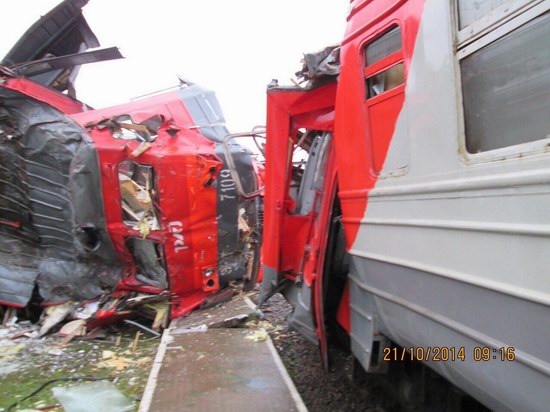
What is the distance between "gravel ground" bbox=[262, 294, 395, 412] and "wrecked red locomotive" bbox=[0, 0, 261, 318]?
53.1 inches

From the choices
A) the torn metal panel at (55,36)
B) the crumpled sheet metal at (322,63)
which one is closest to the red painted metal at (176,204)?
the torn metal panel at (55,36)

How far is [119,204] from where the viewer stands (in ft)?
16.5

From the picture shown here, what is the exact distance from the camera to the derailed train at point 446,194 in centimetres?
125

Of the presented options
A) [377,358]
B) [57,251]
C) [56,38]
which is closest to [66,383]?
[57,251]

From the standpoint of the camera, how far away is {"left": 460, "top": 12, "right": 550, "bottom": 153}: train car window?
4.08ft

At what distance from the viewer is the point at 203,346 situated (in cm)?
395

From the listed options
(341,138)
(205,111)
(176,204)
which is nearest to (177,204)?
(176,204)

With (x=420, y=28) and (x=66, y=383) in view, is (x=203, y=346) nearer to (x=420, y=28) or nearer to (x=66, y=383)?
(x=66, y=383)

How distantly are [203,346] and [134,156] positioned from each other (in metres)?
2.30

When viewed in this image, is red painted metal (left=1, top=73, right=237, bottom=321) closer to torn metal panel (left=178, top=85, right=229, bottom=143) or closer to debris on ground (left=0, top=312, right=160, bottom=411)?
torn metal panel (left=178, top=85, right=229, bottom=143)

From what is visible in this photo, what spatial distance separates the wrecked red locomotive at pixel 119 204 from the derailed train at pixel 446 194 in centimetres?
253

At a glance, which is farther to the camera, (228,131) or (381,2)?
(228,131)

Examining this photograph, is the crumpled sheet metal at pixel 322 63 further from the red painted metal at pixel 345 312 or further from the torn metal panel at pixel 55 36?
the torn metal panel at pixel 55 36
